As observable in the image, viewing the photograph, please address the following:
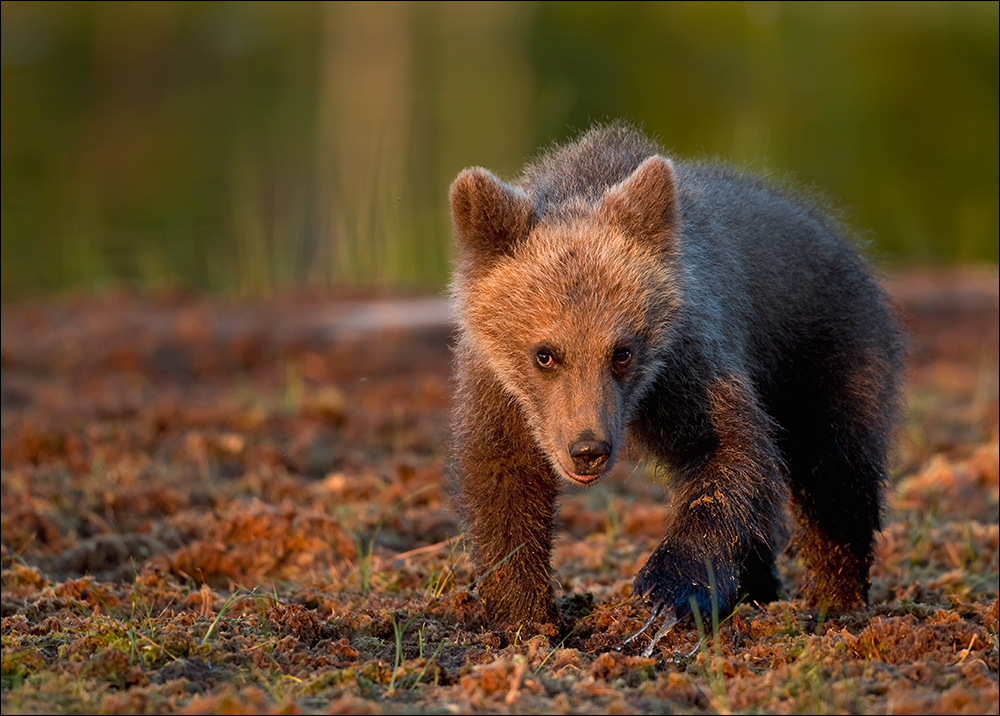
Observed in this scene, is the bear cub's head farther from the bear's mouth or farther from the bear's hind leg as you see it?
the bear's hind leg

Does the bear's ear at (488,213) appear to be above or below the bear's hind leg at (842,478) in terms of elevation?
above

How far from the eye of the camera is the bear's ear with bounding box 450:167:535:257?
5355mm

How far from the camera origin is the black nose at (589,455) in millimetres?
Answer: 4902

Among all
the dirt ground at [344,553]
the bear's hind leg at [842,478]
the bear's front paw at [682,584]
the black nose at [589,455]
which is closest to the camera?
the dirt ground at [344,553]

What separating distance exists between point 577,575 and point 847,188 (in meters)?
22.8

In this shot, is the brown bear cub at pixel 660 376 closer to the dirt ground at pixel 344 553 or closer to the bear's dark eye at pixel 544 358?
the bear's dark eye at pixel 544 358

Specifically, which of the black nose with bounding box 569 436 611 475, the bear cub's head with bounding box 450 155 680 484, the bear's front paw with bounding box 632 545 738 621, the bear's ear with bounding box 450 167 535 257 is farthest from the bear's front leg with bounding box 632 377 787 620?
the bear's ear with bounding box 450 167 535 257

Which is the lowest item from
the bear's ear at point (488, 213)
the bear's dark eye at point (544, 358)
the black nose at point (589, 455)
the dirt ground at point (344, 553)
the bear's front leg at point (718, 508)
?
the dirt ground at point (344, 553)

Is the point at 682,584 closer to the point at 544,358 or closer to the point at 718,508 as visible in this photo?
the point at 718,508

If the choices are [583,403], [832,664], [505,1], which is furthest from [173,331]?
[505,1]

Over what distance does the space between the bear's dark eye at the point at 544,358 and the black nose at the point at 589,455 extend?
0.41m

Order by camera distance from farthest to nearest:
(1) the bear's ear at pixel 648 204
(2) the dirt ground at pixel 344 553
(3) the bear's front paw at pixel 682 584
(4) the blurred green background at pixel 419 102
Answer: (4) the blurred green background at pixel 419 102
(1) the bear's ear at pixel 648 204
(3) the bear's front paw at pixel 682 584
(2) the dirt ground at pixel 344 553

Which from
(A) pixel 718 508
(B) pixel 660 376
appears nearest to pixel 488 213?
(B) pixel 660 376

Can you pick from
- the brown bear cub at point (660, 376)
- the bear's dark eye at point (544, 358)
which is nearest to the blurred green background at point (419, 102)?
the brown bear cub at point (660, 376)
